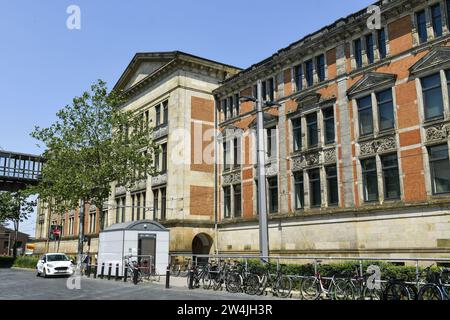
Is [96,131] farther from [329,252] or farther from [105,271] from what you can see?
[329,252]

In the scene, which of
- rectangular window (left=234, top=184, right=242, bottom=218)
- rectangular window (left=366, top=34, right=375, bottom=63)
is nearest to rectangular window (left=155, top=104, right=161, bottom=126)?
rectangular window (left=234, top=184, right=242, bottom=218)

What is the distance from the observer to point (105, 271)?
29.3 metres

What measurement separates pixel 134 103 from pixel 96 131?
38.5 ft

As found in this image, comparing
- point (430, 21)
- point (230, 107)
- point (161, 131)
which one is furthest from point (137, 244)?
point (430, 21)

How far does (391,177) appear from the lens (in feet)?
79.9

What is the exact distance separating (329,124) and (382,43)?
19.2ft

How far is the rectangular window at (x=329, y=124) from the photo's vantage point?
28250 mm

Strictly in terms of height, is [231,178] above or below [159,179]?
below

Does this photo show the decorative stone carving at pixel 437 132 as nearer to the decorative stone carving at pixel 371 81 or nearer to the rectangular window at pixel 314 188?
the decorative stone carving at pixel 371 81

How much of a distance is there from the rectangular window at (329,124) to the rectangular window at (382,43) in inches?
184

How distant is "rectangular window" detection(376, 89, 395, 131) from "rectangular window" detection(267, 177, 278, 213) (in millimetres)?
9509

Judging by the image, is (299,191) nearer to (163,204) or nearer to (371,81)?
(371,81)

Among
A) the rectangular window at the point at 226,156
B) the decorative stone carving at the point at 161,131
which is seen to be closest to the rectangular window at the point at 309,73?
the rectangular window at the point at 226,156

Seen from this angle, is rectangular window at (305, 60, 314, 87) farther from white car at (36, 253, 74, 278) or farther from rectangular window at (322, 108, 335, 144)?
white car at (36, 253, 74, 278)
